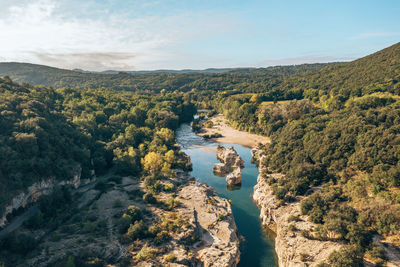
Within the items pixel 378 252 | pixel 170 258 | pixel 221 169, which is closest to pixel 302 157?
pixel 221 169

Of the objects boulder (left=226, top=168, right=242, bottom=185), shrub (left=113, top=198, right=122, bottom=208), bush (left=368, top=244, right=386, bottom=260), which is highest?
bush (left=368, top=244, right=386, bottom=260)

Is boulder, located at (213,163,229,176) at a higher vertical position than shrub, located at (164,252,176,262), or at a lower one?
lower

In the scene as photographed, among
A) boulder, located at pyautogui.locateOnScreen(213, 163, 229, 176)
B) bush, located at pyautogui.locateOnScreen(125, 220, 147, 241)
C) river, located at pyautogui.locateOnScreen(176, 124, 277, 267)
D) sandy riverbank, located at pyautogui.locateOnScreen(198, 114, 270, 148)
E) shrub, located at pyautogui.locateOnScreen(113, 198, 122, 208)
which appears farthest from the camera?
sandy riverbank, located at pyautogui.locateOnScreen(198, 114, 270, 148)

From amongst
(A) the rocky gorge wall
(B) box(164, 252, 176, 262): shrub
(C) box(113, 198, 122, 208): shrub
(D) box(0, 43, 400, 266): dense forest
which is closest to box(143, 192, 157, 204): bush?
(C) box(113, 198, 122, 208): shrub

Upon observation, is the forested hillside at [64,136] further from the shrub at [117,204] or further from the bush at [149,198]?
the bush at [149,198]

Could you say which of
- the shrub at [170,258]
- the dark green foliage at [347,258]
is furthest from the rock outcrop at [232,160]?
the dark green foliage at [347,258]

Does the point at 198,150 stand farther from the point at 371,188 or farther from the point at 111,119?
the point at 371,188

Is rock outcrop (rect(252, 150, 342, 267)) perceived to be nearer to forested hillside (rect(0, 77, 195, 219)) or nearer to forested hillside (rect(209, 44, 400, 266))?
forested hillside (rect(209, 44, 400, 266))
